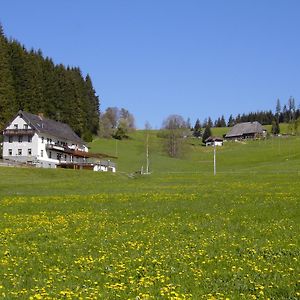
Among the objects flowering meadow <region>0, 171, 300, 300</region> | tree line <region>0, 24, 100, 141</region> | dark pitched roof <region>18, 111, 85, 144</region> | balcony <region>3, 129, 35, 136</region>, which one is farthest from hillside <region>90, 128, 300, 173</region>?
flowering meadow <region>0, 171, 300, 300</region>

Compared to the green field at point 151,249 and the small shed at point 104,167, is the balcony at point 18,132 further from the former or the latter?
the green field at point 151,249

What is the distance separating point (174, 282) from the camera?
11305 mm

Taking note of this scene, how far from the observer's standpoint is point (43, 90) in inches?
5172

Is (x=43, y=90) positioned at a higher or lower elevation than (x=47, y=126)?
higher

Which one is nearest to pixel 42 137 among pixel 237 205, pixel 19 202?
pixel 19 202

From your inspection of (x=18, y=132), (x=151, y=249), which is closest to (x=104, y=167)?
(x=18, y=132)

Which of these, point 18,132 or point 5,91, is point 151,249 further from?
point 5,91

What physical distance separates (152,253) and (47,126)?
98.1m

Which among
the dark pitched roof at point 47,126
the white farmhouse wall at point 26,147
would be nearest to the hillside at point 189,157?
the dark pitched roof at point 47,126

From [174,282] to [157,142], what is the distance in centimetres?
14846

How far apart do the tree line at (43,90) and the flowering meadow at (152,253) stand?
85788 millimetres

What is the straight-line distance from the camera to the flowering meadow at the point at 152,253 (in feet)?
34.9

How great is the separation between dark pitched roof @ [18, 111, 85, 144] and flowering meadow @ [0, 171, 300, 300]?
255 feet

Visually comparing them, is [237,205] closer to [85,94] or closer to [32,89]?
[32,89]
